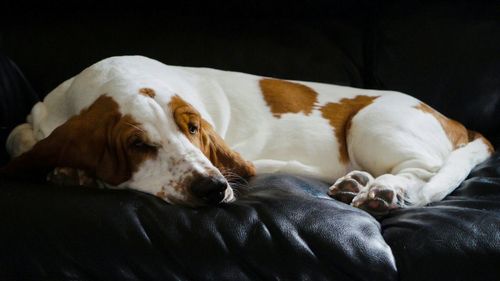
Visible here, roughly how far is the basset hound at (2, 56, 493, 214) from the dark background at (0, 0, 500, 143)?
0.32 metres

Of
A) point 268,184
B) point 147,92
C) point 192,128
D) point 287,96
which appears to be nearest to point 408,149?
point 287,96

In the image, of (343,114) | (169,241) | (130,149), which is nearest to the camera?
(169,241)

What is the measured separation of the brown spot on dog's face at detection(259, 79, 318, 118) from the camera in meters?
2.94

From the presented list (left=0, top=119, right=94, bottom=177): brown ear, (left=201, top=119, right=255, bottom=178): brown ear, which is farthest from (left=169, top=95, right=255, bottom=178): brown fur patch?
(left=0, top=119, right=94, bottom=177): brown ear

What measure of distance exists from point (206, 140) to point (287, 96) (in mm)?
708

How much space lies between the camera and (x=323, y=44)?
345cm

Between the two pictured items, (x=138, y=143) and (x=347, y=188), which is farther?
(x=347, y=188)

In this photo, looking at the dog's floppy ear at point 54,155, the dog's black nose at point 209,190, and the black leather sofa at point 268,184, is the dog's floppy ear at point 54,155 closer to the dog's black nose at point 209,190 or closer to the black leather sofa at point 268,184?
the black leather sofa at point 268,184

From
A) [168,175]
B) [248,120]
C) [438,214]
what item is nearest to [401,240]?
[438,214]

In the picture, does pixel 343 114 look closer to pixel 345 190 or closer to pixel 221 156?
pixel 345 190

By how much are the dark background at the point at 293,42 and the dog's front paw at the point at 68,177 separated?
3.43 feet

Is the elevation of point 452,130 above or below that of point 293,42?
below

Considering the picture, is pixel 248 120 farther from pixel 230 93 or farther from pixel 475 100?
pixel 475 100

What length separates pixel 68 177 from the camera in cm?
224
